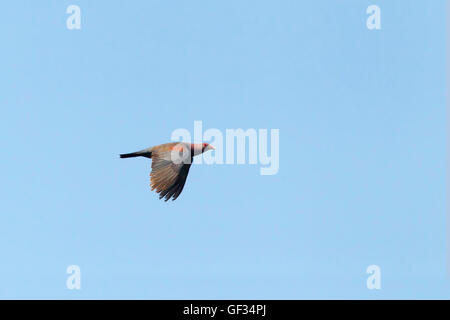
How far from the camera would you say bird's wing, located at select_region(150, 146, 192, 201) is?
35344 mm

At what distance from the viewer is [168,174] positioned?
35.7 m

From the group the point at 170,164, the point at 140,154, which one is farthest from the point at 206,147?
→ the point at 140,154

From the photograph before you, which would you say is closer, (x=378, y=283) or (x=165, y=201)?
(x=165, y=201)

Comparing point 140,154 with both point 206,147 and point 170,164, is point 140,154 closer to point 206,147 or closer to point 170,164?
point 170,164

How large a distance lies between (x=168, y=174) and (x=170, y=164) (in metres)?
0.43

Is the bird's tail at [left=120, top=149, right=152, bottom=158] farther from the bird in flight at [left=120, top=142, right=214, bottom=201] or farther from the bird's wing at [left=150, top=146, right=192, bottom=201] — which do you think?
the bird's wing at [left=150, top=146, right=192, bottom=201]

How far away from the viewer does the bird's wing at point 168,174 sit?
116 feet

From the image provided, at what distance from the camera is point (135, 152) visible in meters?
37.1
